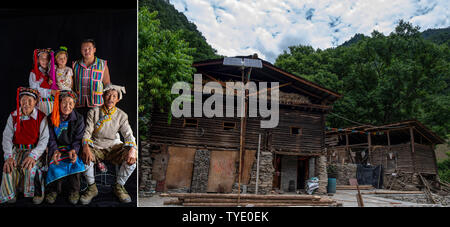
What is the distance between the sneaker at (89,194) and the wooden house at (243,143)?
22.4 feet

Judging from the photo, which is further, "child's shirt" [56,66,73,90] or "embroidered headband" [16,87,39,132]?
"child's shirt" [56,66,73,90]

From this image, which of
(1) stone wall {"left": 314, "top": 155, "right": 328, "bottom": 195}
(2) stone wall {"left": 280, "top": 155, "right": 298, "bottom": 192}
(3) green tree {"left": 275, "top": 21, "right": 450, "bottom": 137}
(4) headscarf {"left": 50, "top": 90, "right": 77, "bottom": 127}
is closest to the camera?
(4) headscarf {"left": 50, "top": 90, "right": 77, "bottom": 127}

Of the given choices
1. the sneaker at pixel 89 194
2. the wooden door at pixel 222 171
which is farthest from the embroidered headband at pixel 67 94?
the wooden door at pixel 222 171

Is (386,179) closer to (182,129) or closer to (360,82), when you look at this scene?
(360,82)

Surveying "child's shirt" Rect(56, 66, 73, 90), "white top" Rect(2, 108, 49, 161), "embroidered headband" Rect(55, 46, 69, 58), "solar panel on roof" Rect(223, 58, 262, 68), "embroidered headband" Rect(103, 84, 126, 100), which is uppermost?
"solar panel on roof" Rect(223, 58, 262, 68)

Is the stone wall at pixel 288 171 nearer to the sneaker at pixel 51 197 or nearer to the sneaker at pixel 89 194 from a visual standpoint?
the sneaker at pixel 89 194

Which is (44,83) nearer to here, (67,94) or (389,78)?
(67,94)

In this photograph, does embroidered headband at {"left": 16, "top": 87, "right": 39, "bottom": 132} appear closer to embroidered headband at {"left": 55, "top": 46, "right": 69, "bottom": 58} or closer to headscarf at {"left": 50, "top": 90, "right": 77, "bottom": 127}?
headscarf at {"left": 50, "top": 90, "right": 77, "bottom": 127}

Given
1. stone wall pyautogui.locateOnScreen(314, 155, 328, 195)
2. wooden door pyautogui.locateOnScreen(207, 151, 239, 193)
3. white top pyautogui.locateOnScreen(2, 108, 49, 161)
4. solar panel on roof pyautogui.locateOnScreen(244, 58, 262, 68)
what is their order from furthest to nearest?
stone wall pyautogui.locateOnScreen(314, 155, 328, 195)
wooden door pyautogui.locateOnScreen(207, 151, 239, 193)
solar panel on roof pyautogui.locateOnScreen(244, 58, 262, 68)
white top pyautogui.locateOnScreen(2, 108, 49, 161)

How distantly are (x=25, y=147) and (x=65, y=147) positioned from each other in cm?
91

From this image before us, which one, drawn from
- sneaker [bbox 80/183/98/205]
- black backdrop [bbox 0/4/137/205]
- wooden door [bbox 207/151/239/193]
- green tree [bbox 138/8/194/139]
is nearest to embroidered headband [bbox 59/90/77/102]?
black backdrop [bbox 0/4/137/205]

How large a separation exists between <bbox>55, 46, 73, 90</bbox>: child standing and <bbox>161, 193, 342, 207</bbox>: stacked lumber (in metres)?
4.73

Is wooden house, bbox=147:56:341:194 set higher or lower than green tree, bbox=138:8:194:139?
lower

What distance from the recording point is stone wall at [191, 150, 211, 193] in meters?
13.0
